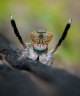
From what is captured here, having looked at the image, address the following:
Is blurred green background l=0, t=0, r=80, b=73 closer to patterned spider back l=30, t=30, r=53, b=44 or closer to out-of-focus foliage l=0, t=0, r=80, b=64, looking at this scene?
out-of-focus foliage l=0, t=0, r=80, b=64

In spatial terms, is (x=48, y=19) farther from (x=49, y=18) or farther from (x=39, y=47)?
→ (x=39, y=47)

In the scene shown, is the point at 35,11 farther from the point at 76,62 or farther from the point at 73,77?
the point at 73,77

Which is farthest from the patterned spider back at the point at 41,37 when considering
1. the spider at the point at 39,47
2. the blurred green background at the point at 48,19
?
the blurred green background at the point at 48,19

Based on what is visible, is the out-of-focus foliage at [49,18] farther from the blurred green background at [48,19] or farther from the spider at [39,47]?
the spider at [39,47]

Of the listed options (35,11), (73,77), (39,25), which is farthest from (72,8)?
(73,77)

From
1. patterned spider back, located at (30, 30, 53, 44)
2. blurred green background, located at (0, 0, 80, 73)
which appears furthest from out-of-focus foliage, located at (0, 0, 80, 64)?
patterned spider back, located at (30, 30, 53, 44)

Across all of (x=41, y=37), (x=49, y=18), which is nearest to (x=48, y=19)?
(x=49, y=18)

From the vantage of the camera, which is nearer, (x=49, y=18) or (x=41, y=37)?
(x=41, y=37)
